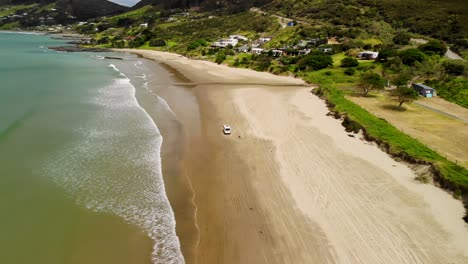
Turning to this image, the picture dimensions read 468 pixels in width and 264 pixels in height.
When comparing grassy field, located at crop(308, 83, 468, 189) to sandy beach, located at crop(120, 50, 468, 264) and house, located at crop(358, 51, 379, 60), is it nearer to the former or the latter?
sandy beach, located at crop(120, 50, 468, 264)

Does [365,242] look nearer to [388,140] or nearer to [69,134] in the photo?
[388,140]

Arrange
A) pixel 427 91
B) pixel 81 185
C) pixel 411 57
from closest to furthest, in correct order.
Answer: pixel 81 185 → pixel 427 91 → pixel 411 57

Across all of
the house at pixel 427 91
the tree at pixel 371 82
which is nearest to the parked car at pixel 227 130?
the tree at pixel 371 82

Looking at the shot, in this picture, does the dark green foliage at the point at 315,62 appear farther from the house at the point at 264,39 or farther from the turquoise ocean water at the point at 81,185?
the turquoise ocean water at the point at 81,185

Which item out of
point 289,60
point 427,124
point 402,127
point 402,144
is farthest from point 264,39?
point 402,144

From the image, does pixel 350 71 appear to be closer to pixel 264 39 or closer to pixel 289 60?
pixel 289 60

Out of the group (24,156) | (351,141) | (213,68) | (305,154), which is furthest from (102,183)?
(213,68)

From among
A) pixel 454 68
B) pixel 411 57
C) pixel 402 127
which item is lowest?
pixel 402 127
